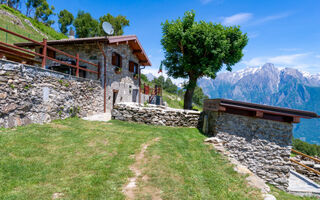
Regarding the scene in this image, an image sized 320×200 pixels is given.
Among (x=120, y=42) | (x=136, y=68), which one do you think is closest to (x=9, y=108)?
(x=120, y=42)

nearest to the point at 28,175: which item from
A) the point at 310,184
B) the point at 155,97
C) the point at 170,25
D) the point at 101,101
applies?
the point at 101,101

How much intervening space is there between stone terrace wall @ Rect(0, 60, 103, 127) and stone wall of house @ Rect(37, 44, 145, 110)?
8.90 ft

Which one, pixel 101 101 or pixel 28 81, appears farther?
pixel 101 101

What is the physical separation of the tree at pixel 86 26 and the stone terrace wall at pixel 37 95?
42368 millimetres

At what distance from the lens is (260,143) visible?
8.38 metres

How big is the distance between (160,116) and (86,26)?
4735cm

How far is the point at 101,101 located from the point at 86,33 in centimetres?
4326

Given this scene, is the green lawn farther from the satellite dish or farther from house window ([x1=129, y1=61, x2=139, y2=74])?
house window ([x1=129, y1=61, x2=139, y2=74])

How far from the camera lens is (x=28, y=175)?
12.6 ft

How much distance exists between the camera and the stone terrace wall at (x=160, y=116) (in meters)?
11.3

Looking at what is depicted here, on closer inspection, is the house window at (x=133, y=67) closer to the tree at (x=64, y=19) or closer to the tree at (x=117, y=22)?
the tree at (x=117, y=22)

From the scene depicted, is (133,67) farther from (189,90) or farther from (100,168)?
(100,168)

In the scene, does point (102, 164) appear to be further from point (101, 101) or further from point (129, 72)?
point (129, 72)

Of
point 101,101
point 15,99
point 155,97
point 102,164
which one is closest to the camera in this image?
point 102,164
